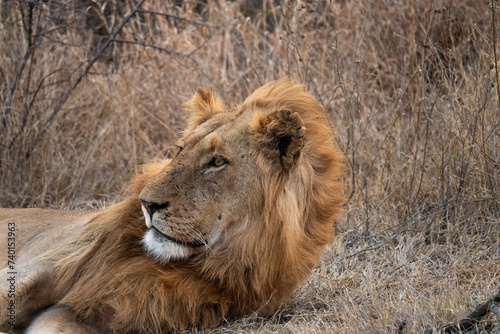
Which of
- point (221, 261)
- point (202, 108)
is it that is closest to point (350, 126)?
point (202, 108)

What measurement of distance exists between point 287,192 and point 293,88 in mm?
545

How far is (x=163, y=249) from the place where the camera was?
2990 millimetres

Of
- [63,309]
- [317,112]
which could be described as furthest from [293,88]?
[63,309]

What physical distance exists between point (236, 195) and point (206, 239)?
0.72 ft

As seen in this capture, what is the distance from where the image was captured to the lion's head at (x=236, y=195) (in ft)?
9.58

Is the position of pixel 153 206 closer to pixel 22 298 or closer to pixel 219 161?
pixel 219 161

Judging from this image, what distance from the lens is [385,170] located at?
5121 millimetres

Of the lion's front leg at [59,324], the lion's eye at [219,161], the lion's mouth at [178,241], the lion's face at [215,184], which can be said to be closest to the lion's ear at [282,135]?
the lion's face at [215,184]

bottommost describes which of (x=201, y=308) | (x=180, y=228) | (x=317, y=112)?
(x=201, y=308)

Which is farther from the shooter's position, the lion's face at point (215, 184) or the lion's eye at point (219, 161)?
the lion's eye at point (219, 161)

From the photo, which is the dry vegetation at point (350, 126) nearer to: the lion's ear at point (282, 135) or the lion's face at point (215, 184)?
the lion's face at point (215, 184)

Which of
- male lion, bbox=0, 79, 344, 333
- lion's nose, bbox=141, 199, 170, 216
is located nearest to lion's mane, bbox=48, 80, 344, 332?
male lion, bbox=0, 79, 344, 333

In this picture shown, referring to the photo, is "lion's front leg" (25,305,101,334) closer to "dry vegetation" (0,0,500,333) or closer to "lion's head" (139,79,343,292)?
"lion's head" (139,79,343,292)

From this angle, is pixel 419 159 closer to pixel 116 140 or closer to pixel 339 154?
pixel 339 154
